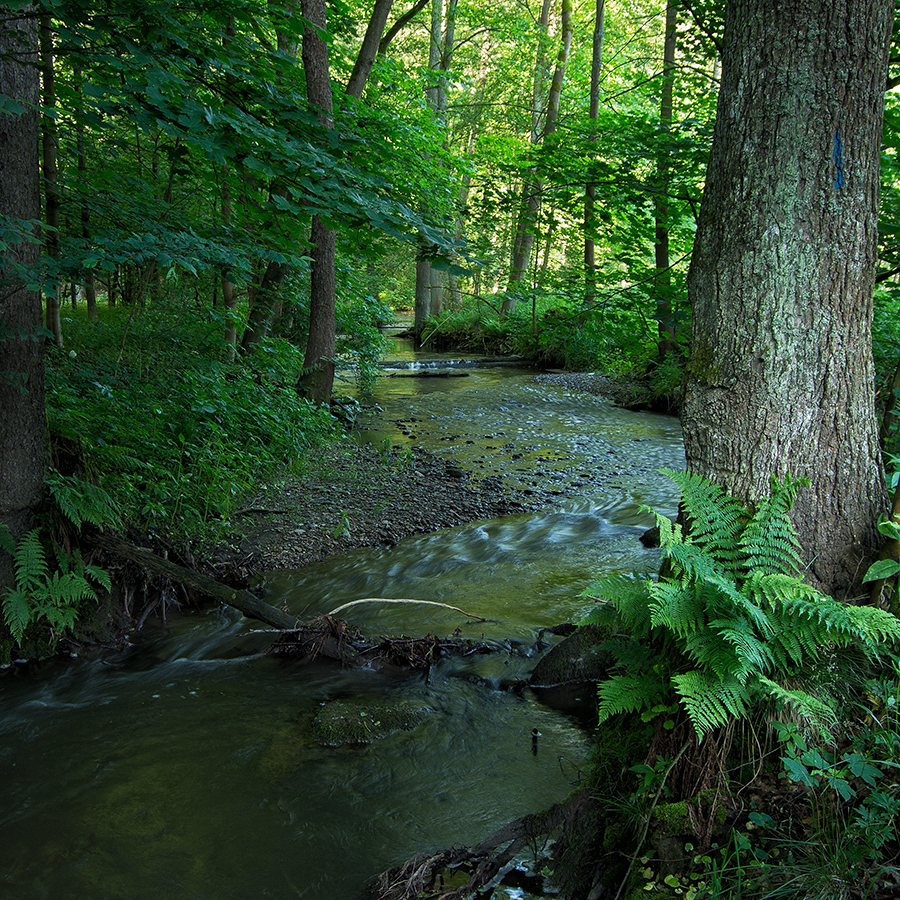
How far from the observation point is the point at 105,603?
5.38 metres

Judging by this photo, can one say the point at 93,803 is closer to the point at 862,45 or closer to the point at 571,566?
the point at 571,566

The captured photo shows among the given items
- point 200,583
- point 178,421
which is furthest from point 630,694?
point 178,421

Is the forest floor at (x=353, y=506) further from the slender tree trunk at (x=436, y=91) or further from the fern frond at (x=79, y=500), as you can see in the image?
the slender tree trunk at (x=436, y=91)

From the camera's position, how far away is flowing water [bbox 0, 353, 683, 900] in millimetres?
3318

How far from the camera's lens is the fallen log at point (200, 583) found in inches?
197

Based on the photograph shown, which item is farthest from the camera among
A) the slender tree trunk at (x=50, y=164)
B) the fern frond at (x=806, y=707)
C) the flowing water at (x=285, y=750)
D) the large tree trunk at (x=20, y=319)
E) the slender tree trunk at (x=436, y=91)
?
the slender tree trunk at (x=436, y=91)

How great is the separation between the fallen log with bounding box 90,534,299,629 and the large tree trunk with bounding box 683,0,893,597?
3430 millimetres

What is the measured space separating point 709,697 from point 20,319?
4813 mm

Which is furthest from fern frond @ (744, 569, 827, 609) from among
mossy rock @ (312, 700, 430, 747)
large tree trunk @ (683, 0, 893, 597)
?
mossy rock @ (312, 700, 430, 747)

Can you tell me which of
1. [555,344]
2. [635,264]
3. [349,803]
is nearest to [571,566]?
[349,803]

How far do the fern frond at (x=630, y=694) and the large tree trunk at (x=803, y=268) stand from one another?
0.87m

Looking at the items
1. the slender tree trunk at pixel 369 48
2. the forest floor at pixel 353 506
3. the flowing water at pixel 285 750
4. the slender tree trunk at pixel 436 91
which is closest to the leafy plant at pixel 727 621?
the flowing water at pixel 285 750

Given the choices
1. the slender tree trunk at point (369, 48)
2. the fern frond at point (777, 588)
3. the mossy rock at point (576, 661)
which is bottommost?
the mossy rock at point (576, 661)

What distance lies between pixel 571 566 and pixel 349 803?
12.4 ft
